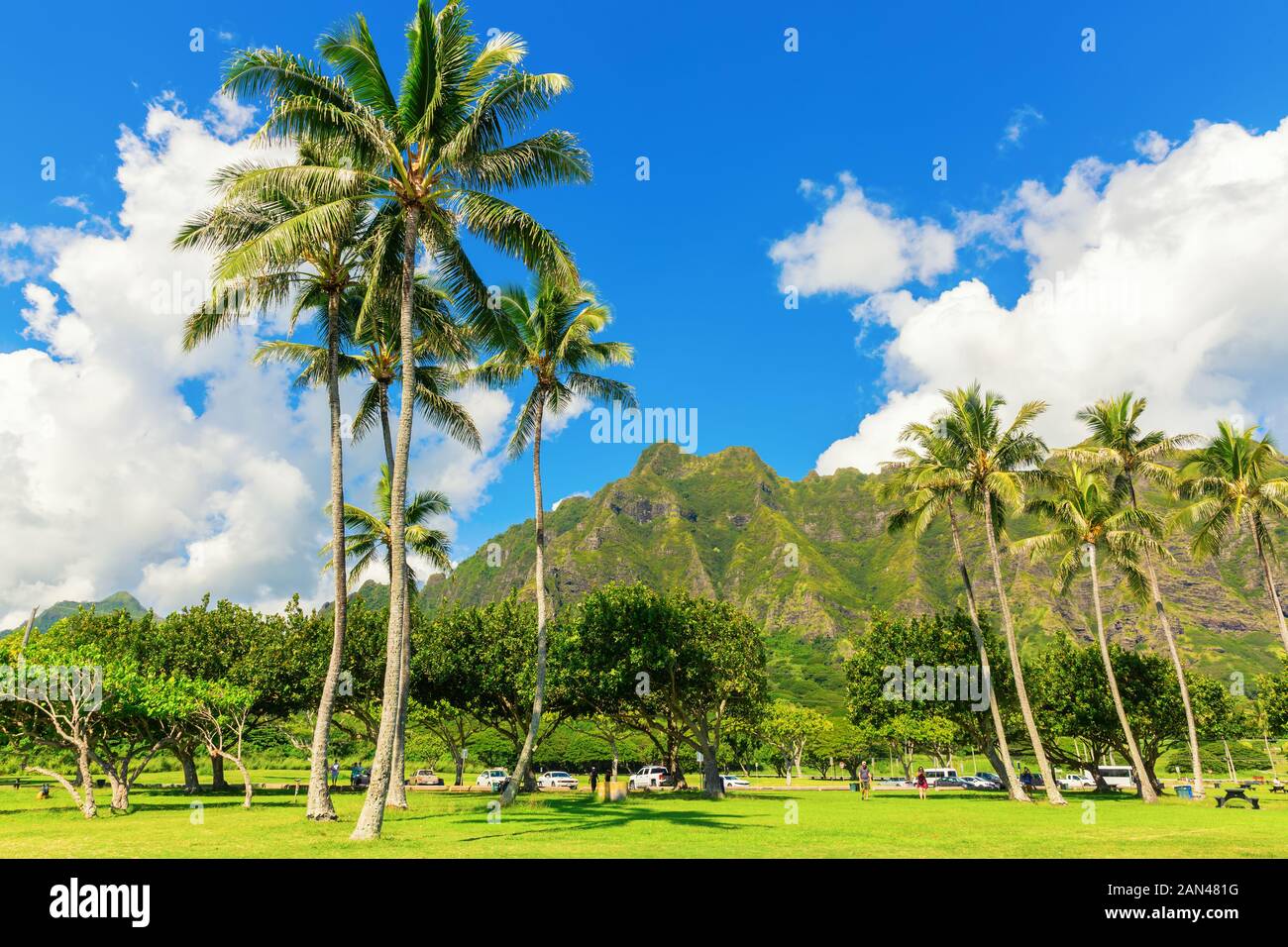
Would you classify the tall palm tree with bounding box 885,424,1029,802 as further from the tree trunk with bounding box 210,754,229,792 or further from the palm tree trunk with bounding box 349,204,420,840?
the tree trunk with bounding box 210,754,229,792

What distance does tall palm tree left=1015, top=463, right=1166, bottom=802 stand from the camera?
35.1m

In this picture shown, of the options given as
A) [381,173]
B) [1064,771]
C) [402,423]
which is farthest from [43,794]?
[1064,771]

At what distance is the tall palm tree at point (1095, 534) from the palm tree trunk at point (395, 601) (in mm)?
30193

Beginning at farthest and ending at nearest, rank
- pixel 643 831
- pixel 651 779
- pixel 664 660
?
pixel 651 779
pixel 664 660
pixel 643 831

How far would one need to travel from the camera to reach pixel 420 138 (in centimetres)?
1728

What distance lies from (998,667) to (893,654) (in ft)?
20.4

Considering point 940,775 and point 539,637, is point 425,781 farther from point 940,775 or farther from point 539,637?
point 940,775

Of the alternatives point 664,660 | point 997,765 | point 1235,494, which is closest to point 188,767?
point 664,660

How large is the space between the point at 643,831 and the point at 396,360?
17.2 metres

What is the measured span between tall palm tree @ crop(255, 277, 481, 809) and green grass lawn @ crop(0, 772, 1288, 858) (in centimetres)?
470

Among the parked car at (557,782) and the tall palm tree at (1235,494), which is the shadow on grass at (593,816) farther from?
the tall palm tree at (1235,494)

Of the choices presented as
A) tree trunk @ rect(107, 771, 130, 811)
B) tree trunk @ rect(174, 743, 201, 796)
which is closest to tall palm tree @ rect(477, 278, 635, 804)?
tree trunk @ rect(107, 771, 130, 811)

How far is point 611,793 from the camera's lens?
32.9 m
